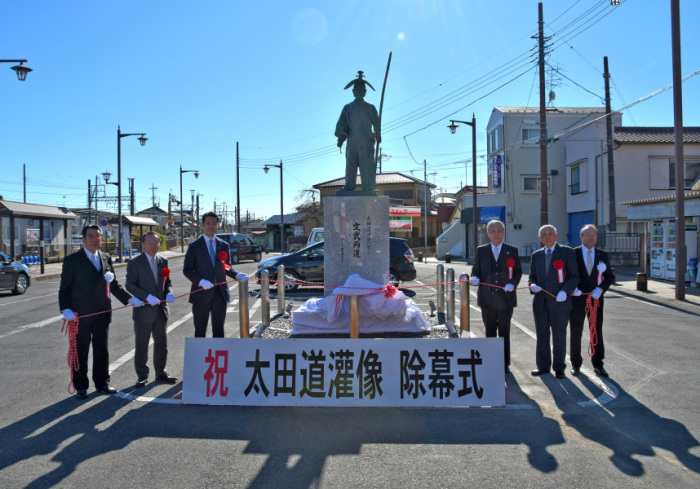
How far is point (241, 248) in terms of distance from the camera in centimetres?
2950

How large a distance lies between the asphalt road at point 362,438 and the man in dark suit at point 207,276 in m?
0.87

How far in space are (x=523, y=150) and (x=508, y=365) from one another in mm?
27598

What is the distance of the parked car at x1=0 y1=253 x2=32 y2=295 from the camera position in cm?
1484

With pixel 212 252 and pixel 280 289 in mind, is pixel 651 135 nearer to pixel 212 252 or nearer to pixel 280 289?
pixel 280 289

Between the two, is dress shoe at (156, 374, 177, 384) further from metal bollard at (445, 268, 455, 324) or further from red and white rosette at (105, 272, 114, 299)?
metal bollard at (445, 268, 455, 324)

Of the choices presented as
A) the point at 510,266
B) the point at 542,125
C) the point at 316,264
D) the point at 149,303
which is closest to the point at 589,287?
the point at 510,266

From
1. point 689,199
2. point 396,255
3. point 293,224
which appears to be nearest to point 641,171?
point 689,199

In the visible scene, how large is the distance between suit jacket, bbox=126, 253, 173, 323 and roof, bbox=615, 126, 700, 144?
25.1 m

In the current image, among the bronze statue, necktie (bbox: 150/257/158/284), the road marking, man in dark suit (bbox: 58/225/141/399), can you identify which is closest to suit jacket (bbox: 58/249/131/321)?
man in dark suit (bbox: 58/225/141/399)

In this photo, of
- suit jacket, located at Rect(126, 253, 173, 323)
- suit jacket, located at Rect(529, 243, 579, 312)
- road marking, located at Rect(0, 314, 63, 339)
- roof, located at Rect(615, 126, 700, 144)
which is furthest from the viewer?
roof, located at Rect(615, 126, 700, 144)

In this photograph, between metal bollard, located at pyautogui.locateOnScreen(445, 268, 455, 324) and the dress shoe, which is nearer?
the dress shoe

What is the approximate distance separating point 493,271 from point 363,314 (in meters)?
1.96

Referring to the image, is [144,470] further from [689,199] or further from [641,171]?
[641,171]

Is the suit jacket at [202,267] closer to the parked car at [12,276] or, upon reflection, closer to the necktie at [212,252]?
the necktie at [212,252]
